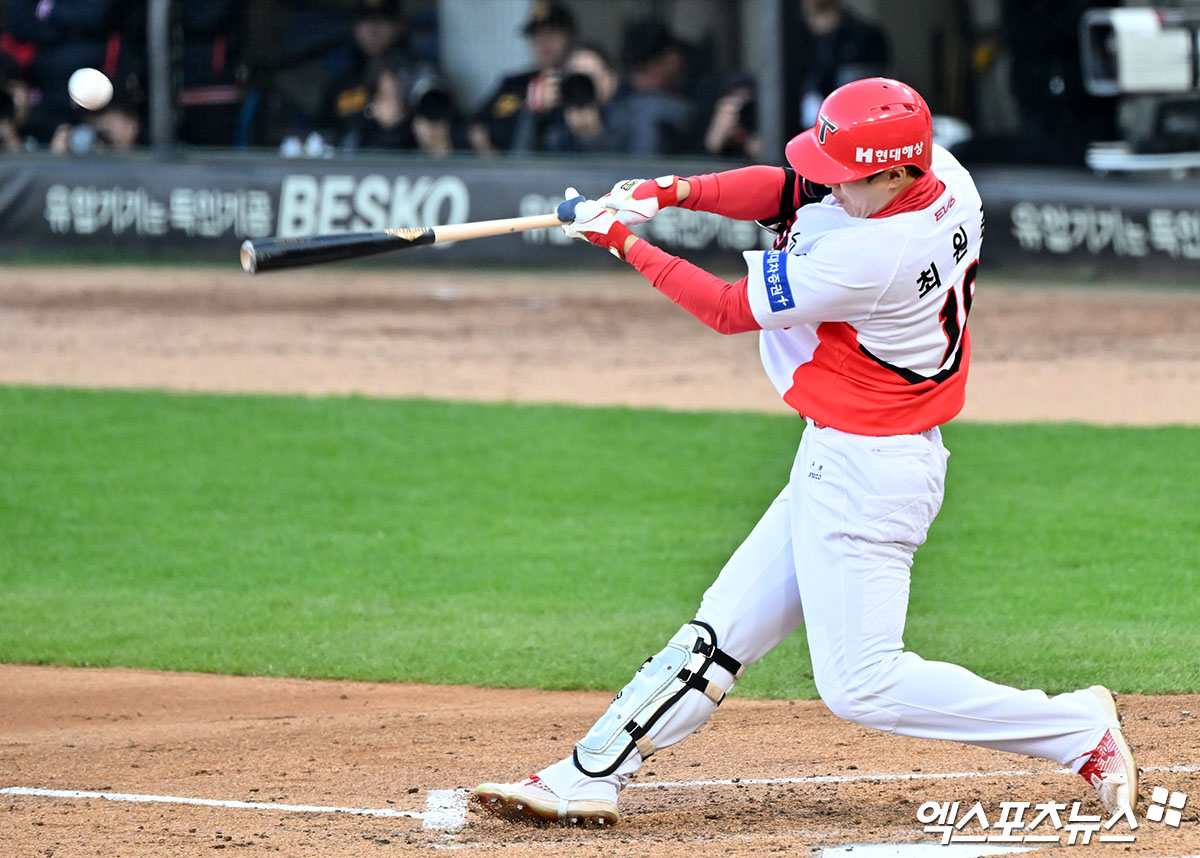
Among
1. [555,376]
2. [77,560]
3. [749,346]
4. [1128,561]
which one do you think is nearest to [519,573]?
[77,560]

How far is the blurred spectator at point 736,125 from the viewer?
1366 centimetres

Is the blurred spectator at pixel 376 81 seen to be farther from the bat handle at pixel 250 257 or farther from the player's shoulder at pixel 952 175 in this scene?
the player's shoulder at pixel 952 175

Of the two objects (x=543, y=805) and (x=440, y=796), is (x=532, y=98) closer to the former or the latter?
(x=440, y=796)

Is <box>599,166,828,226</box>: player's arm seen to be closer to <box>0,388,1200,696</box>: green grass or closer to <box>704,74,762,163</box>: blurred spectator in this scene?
<box>0,388,1200,696</box>: green grass

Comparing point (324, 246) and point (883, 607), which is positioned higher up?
point (324, 246)

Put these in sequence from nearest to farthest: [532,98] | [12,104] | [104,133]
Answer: [532,98], [12,104], [104,133]

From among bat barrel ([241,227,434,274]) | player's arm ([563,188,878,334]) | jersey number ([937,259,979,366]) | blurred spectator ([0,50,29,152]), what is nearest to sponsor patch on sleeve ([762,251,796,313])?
player's arm ([563,188,878,334])

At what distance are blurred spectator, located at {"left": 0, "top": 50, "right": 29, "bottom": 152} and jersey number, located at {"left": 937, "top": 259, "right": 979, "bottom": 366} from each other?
42.2 ft

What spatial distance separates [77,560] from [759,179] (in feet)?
Result: 13.1

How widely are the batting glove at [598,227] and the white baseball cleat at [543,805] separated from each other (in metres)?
1.24

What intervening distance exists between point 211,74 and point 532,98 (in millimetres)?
2992

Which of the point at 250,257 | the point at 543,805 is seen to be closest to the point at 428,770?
the point at 543,805

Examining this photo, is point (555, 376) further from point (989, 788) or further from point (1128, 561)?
point (989, 788)

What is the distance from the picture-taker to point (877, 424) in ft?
11.9
